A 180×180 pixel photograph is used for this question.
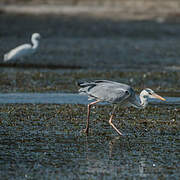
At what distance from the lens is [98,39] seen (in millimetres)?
27938

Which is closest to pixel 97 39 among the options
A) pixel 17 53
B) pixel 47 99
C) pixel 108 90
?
pixel 17 53

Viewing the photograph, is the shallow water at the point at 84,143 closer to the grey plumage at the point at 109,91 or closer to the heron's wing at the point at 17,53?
the grey plumage at the point at 109,91

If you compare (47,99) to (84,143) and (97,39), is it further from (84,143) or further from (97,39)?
(97,39)

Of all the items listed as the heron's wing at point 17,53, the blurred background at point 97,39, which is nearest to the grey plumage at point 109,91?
the blurred background at point 97,39

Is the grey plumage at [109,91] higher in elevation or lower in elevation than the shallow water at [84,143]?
higher

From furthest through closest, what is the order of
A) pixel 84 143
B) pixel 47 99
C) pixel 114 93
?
1. pixel 47 99
2. pixel 114 93
3. pixel 84 143

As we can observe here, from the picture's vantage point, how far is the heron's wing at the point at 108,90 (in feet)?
33.0

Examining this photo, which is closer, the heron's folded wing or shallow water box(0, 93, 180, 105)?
the heron's folded wing

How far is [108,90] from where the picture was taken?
10.2 metres

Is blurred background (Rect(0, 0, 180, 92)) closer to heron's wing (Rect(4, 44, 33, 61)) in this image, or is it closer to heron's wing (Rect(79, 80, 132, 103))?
heron's wing (Rect(4, 44, 33, 61))

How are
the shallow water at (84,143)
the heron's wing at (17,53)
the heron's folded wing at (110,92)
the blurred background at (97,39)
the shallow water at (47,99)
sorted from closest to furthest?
1. the shallow water at (84,143)
2. the heron's folded wing at (110,92)
3. the shallow water at (47,99)
4. the blurred background at (97,39)
5. the heron's wing at (17,53)

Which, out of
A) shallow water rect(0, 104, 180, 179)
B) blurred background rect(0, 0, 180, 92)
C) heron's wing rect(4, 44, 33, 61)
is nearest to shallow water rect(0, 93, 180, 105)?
shallow water rect(0, 104, 180, 179)

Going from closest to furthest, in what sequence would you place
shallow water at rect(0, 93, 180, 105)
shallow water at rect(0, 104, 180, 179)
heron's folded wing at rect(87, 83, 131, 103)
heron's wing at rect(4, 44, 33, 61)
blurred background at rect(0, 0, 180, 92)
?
shallow water at rect(0, 104, 180, 179)
heron's folded wing at rect(87, 83, 131, 103)
shallow water at rect(0, 93, 180, 105)
blurred background at rect(0, 0, 180, 92)
heron's wing at rect(4, 44, 33, 61)

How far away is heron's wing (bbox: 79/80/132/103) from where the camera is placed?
10062 mm
